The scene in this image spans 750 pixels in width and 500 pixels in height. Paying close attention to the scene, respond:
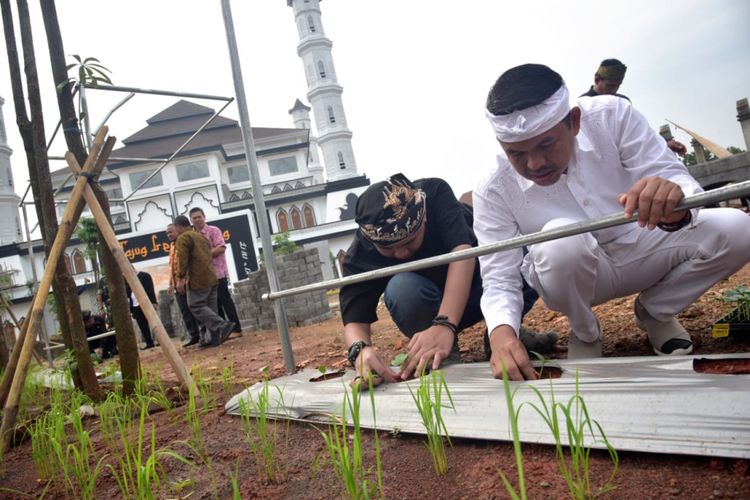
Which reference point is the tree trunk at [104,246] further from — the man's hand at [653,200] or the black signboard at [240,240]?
the black signboard at [240,240]

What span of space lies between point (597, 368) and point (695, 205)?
1.90 ft

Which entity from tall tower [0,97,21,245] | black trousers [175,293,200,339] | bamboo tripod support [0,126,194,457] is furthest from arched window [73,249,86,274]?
bamboo tripod support [0,126,194,457]

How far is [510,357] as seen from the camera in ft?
5.11

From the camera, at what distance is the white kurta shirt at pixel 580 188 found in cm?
169

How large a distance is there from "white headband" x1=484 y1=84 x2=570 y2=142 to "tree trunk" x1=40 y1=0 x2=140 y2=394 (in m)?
2.27

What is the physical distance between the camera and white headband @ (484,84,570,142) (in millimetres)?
1546

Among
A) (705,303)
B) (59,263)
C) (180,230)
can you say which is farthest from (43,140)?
(705,303)

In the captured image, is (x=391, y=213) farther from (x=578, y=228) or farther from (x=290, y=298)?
(x=290, y=298)

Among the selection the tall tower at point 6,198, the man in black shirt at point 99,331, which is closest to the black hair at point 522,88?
the man in black shirt at point 99,331

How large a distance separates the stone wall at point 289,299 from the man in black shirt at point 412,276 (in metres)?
5.70

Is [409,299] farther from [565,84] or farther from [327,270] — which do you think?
[327,270]

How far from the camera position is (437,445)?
4.12 ft

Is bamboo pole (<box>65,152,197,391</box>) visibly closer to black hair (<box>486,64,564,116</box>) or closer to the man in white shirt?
the man in white shirt

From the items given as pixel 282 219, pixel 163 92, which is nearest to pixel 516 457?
pixel 163 92
